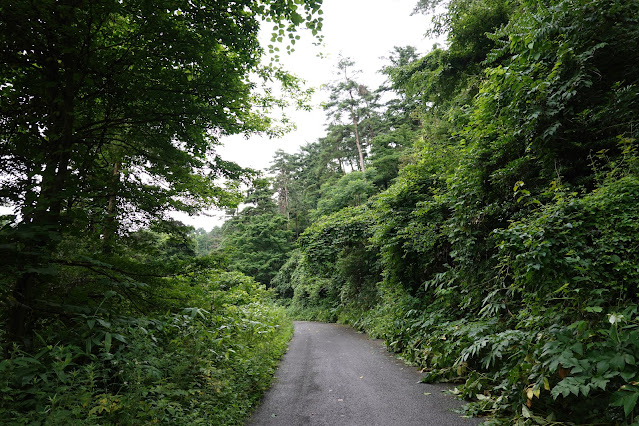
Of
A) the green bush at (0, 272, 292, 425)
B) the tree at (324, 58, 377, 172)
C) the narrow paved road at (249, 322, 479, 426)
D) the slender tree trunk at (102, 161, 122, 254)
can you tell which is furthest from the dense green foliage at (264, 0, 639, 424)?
the tree at (324, 58, 377, 172)

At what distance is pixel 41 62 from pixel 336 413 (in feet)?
17.3

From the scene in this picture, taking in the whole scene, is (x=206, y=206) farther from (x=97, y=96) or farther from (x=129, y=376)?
(x=129, y=376)

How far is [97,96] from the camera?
3.66 m

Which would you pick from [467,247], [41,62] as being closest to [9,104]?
[41,62]

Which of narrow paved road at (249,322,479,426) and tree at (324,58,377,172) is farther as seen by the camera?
tree at (324,58,377,172)

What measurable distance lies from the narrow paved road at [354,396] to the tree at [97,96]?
3.26 meters

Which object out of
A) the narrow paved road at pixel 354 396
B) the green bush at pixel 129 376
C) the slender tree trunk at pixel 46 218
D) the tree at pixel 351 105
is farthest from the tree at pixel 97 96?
the tree at pixel 351 105

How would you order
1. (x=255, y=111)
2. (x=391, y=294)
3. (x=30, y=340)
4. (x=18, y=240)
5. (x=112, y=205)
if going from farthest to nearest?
(x=391, y=294), (x=255, y=111), (x=112, y=205), (x=30, y=340), (x=18, y=240)

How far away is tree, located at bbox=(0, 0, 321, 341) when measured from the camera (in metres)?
2.80

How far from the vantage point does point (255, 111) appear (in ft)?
24.2

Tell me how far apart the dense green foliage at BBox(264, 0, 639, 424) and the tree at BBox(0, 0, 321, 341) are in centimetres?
341

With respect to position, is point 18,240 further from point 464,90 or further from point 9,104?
point 464,90

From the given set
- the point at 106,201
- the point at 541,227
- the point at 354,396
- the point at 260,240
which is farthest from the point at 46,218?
the point at 260,240

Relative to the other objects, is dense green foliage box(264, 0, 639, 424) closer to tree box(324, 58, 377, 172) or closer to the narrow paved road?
the narrow paved road
